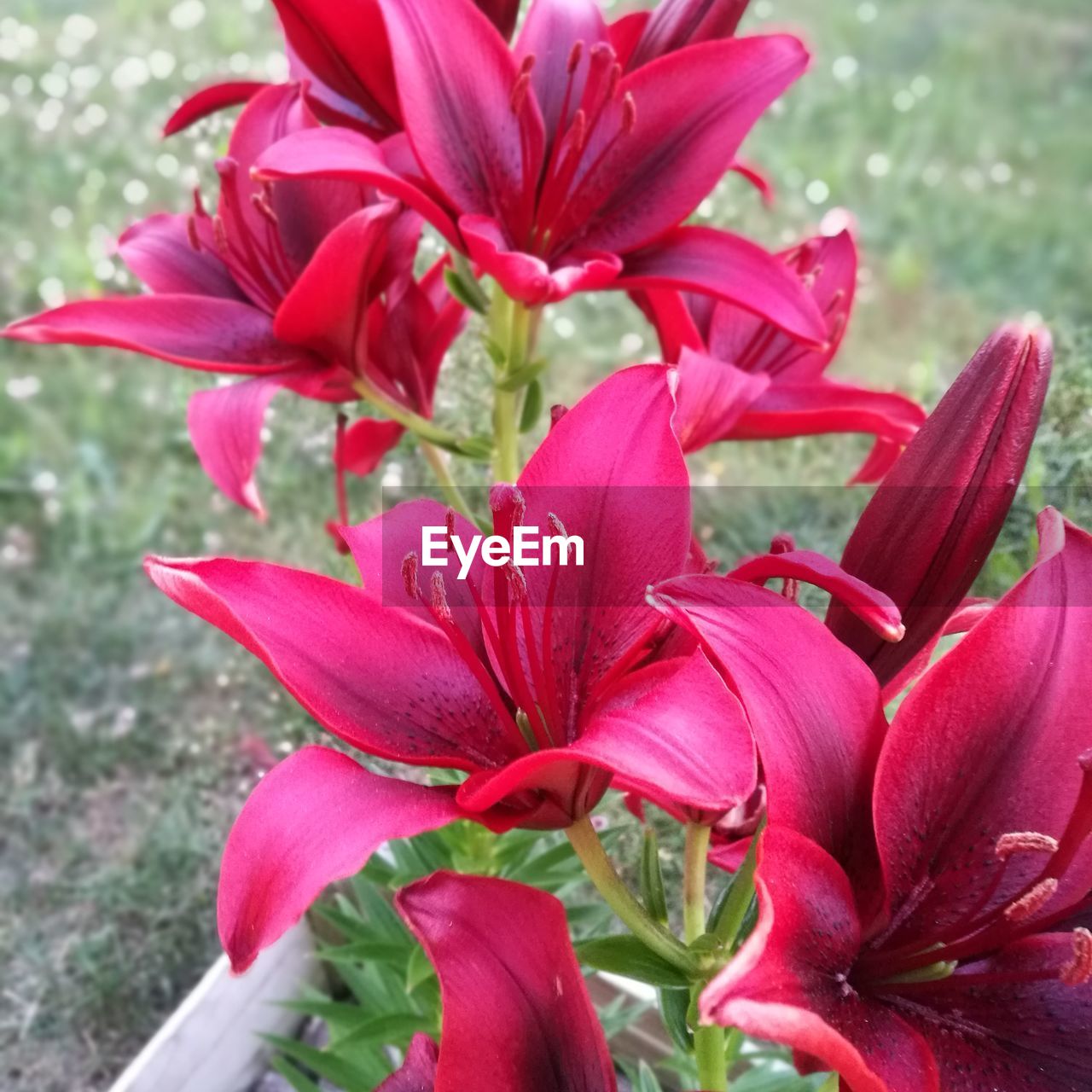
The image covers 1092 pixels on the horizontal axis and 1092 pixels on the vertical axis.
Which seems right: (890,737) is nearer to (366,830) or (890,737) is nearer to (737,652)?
(737,652)

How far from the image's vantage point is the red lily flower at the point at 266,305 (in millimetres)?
626

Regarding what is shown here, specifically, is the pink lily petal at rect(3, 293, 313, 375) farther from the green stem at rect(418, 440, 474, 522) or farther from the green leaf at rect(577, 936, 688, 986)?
the green leaf at rect(577, 936, 688, 986)

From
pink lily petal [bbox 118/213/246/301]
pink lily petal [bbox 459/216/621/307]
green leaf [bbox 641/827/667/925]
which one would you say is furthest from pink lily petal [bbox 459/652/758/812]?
pink lily petal [bbox 118/213/246/301]

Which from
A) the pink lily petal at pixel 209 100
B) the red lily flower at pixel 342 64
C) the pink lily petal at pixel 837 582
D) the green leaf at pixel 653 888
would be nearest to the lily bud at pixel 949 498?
the pink lily petal at pixel 837 582

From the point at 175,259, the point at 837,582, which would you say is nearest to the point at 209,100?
the point at 175,259

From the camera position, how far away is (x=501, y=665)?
1.57ft

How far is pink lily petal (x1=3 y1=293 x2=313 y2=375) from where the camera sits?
2.06 ft

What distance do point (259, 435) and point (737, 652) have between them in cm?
36

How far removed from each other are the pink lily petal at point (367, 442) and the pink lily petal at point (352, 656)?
36 cm

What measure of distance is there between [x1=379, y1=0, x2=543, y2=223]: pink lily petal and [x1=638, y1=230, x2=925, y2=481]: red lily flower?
128 millimetres

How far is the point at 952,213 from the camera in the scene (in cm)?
246

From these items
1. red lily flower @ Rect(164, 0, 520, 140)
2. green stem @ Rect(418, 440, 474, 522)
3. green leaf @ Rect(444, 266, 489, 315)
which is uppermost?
red lily flower @ Rect(164, 0, 520, 140)

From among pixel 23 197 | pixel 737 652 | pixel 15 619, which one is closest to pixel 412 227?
pixel 737 652

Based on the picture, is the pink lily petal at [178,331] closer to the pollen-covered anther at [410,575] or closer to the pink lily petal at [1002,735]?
the pollen-covered anther at [410,575]
